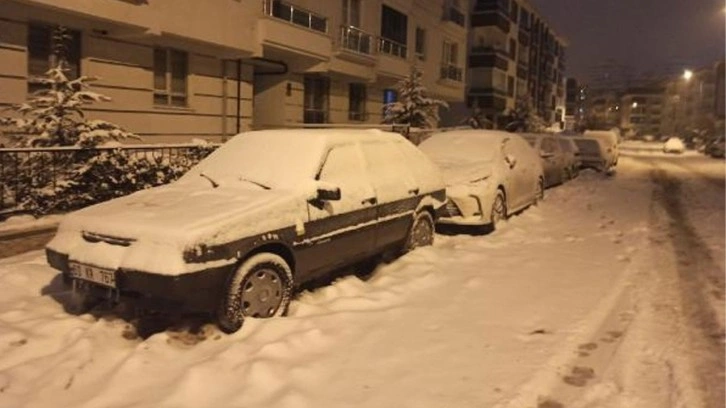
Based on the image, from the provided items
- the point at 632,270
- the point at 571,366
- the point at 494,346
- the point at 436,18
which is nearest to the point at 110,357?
the point at 494,346

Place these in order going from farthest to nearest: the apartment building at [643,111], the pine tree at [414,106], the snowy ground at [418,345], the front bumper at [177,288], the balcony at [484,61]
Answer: the apartment building at [643,111] → the balcony at [484,61] → the pine tree at [414,106] → the front bumper at [177,288] → the snowy ground at [418,345]

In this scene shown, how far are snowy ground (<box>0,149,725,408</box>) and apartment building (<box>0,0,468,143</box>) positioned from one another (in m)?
6.45

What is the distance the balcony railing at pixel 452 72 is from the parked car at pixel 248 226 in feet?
85.4

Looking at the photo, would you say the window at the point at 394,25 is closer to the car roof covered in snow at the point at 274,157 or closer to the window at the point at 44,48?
the window at the point at 44,48

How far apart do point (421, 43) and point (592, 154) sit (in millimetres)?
10477

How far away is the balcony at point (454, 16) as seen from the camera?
109 feet

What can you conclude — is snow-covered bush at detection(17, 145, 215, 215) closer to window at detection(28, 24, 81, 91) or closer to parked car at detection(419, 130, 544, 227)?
window at detection(28, 24, 81, 91)

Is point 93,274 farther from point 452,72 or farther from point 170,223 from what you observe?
point 452,72

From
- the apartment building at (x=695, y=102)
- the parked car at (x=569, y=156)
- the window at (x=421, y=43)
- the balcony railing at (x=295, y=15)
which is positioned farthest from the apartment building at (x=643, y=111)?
the balcony railing at (x=295, y=15)

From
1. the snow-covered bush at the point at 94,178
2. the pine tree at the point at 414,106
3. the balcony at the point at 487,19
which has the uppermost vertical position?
the balcony at the point at 487,19

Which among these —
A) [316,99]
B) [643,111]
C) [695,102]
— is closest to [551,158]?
[316,99]

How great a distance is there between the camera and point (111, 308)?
564cm

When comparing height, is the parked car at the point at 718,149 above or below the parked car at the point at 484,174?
above

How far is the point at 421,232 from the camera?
807 cm
